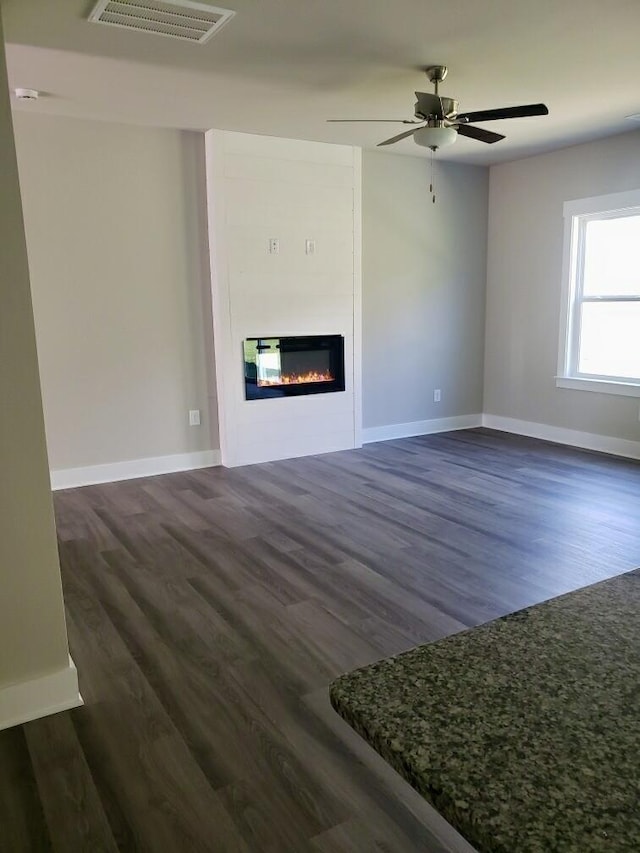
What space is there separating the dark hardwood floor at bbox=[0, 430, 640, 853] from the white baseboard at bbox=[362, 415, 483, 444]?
86 cm

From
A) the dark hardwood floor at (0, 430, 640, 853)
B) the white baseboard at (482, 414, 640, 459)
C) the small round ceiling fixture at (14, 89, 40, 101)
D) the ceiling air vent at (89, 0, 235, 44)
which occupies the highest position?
the small round ceiling fixture at (14, 89, 40, 101)

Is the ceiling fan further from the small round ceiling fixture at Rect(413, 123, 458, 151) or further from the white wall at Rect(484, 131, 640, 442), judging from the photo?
the white wall at Rect(484, 131, 640, 442)

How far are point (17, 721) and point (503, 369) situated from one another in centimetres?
575

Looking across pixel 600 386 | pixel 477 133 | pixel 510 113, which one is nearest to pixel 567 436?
pixel 600 386

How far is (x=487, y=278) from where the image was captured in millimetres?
6859

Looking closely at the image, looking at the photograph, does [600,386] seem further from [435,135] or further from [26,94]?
[26,94]

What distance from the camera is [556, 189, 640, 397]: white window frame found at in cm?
551

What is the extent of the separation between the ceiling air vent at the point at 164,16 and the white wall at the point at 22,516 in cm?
109

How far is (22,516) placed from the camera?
212 cm

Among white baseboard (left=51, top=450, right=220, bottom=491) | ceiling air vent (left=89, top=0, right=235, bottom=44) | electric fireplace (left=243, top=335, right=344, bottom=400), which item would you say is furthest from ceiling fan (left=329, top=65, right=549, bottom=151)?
white baseboard (left=51, top=450, right=220, bottom=491)

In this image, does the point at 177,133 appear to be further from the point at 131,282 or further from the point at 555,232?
the point at 555,232

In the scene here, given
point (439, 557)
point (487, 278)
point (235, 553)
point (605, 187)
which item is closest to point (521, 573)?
point (439, 557)

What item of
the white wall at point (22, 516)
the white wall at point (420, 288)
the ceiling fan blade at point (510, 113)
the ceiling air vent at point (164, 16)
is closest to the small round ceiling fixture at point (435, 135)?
the ceiling fan blade at point (510, 113)

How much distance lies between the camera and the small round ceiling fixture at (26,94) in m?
3.97
